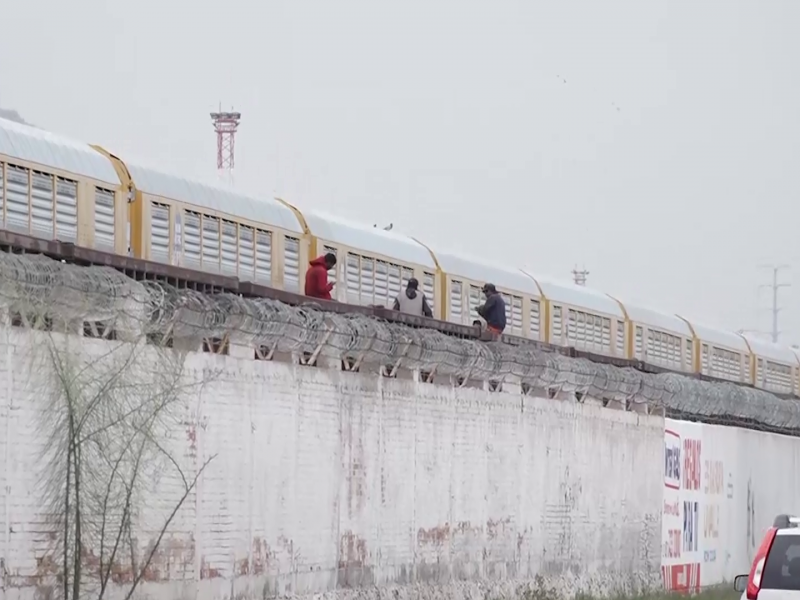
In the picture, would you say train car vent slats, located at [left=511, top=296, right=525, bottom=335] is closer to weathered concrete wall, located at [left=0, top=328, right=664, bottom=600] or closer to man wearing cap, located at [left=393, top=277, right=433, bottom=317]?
weathered concrete wall, located at [left=0, top=328, right=664, bottom=600]

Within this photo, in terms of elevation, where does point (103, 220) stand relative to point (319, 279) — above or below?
above

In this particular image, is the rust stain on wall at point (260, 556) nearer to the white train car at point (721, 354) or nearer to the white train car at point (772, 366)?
the white train car at point (721, 354)

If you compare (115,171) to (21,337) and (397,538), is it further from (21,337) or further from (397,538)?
(21,337)

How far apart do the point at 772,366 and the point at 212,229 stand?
35.8 meters

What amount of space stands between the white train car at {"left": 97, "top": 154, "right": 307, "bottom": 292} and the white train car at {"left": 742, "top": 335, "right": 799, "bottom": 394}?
29465 millimetres

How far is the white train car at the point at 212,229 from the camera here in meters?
21.1

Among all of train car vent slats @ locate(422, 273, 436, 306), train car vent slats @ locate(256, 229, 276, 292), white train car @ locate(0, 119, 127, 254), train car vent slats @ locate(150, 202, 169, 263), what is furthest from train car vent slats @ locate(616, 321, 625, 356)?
white train car @ locate(0, 119, 127, 254)

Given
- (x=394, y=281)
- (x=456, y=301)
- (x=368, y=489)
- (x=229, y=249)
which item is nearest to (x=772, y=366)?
(x=456, y=301)

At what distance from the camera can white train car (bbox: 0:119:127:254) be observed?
18125mm

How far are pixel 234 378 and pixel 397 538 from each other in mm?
4462

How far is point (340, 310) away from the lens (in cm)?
2080

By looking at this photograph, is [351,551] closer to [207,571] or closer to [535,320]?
[207,571]

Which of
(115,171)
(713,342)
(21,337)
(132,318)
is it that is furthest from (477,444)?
(713,342)

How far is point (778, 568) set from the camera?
→ 13.7 m
